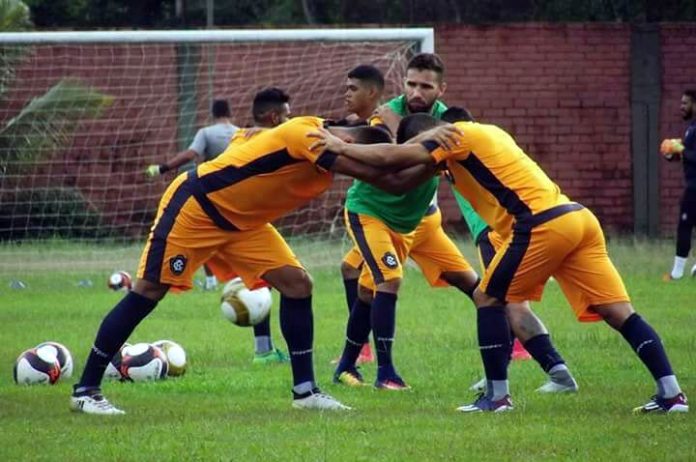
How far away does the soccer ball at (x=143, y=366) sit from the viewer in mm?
10562

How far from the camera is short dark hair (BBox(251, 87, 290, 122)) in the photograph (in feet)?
33.2

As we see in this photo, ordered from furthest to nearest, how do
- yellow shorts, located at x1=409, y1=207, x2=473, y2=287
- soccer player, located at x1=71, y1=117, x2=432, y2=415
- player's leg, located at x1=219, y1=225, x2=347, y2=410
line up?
yellow shorts, located at x1=409, y1=207, x2=473, y2=287 < player's leg, located at x1=219, y1=225, x2=347, y2=410 < soccer player, located at x1=71, y1=117, x2=432, y2=415

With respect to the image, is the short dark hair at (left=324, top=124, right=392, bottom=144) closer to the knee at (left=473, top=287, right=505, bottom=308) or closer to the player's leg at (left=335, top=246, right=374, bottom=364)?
the knee at (left=473, top=287, right=505, bottom=308)

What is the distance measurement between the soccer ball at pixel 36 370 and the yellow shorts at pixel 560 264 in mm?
3261

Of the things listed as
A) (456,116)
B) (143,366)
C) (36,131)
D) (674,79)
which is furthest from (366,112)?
(674,79)

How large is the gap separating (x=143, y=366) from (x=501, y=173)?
10.7 ft

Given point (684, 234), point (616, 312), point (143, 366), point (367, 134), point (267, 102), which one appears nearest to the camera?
point (367, 134)

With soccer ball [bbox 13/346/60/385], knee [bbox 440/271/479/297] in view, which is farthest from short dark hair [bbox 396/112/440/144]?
soccer ball [bbox 13/346/60/385]

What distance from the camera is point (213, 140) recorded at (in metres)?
17.5

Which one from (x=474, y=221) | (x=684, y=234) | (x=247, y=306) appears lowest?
(x=684, y=234)

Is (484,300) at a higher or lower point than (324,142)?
lower

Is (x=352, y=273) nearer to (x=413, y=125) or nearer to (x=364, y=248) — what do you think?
(x=364, y=248)

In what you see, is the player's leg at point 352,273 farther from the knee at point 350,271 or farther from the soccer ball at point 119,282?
the soccer ball at point 119,282

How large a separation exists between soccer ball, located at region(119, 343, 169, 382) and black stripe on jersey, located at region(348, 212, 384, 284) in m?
1.55
